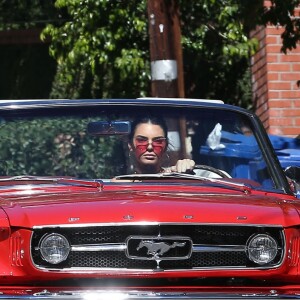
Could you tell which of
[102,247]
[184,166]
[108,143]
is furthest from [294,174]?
[102,247]

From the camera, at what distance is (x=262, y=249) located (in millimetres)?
5426

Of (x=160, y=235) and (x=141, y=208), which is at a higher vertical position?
(x=141, y=208)

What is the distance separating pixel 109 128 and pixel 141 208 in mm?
Result: 1221

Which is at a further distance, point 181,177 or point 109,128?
point 109,128

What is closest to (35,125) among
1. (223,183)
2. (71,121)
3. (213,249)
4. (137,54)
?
(71,121)

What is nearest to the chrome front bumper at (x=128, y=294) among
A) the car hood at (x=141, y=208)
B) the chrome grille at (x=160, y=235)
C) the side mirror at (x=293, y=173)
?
the chrome grille at (x=160, y=235)

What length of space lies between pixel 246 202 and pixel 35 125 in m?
1.42

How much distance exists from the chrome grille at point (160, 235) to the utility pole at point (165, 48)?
18.4 feet

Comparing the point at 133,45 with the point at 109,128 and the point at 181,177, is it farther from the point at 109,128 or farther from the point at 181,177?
the point at 181,177

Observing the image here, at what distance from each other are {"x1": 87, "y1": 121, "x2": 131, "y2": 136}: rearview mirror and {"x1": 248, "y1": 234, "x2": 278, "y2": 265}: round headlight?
133cm

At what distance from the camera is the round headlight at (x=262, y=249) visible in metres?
5.40

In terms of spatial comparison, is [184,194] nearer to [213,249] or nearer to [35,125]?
[213,249]

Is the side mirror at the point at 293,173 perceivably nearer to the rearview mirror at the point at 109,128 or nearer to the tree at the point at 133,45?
the rearview mirror at the point at 109,128

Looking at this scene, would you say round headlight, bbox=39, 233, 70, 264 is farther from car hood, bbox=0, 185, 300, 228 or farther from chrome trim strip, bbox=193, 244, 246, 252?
chrome trim strip, bbox=193, 244, 246, 252
